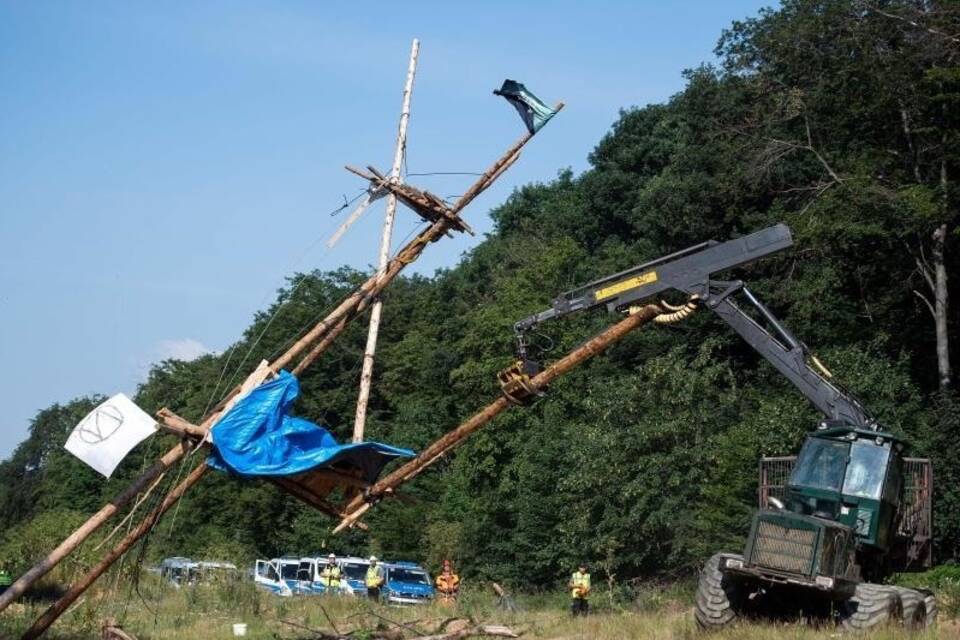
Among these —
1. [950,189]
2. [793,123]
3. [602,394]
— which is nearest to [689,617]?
[950,189]

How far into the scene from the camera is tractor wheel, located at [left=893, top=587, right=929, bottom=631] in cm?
1658

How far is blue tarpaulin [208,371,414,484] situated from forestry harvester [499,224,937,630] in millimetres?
2257

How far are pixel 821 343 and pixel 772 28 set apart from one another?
35.7 ft

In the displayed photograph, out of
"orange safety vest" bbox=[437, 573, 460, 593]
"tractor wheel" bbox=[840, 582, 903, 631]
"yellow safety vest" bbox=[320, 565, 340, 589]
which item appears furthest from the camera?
"yellow safety vest" bbox=[320, 565, 340, 589]

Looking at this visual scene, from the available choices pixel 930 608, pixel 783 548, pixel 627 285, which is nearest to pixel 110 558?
pixel 627 285

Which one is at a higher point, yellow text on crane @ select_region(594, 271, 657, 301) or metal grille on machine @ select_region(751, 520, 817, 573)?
yellow text on crane @ select_region(594, 271, 657, 301)

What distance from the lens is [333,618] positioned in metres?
24.2

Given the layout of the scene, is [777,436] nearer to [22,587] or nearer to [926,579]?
[926,579]

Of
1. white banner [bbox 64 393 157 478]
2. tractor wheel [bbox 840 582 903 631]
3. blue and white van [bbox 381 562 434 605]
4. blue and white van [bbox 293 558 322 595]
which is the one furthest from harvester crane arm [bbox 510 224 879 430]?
blue and white van [bbox 293 558 322 595]

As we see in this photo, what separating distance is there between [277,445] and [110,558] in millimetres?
2958

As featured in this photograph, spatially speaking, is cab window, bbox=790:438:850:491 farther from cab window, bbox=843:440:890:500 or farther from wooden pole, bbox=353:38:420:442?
wooden pole, bbox=353:38:420:442

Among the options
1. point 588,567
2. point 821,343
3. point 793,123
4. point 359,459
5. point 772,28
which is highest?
point 772,28

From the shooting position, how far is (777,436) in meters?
32.9

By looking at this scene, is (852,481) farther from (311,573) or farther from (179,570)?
(179,570)
